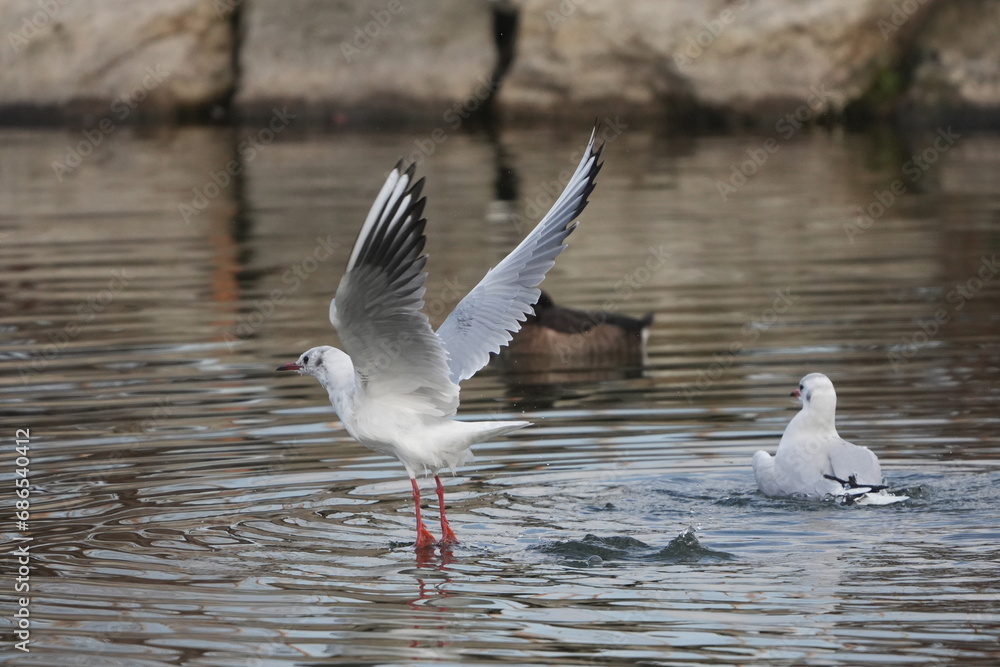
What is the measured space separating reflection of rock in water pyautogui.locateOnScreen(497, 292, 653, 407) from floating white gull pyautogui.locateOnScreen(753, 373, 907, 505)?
11.3 ft

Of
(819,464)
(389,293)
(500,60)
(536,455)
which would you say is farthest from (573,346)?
(500,60)

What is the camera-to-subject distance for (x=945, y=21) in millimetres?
27031

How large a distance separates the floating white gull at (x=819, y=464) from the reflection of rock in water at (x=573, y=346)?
3455mm

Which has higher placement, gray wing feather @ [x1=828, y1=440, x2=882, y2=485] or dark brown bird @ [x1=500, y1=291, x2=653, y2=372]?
dark brown bird @ [x1=500, y1=291, x2=653, y2=372]

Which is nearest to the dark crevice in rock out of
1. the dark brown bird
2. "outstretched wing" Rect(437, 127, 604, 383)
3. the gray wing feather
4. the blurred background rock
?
the blurred background rock

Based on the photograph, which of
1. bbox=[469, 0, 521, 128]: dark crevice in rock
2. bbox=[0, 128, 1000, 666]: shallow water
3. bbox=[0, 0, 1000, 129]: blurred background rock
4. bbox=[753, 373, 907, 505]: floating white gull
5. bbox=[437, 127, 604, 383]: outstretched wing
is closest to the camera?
bbox=[0, 128, 1000, 666]: shallow water

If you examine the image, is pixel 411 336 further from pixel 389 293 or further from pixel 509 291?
pixel 509 291

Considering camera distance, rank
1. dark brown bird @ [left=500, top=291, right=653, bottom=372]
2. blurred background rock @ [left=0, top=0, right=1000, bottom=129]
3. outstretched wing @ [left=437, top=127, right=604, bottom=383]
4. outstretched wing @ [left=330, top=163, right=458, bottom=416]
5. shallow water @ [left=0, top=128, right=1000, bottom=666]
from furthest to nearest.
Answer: blurred background rock @ [left=0, top=0, right=1000, bottom=129], dark brown bird @ [left=500, top=291, right=653, bottom=372], outstretched wing @ [left=437, top=127, right=604, bottom=383], outstretched wing @ [left=330, top=163, right=458, bottom=416], shallow water @ [left=0, top=128, right=1000, bottom=666]

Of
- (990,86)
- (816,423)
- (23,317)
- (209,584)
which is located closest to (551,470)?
(816,423)

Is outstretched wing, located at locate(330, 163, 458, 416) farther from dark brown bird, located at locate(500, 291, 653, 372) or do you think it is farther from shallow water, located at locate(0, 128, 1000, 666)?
dark brown bird, located at locate(500, 291, 653, 372)

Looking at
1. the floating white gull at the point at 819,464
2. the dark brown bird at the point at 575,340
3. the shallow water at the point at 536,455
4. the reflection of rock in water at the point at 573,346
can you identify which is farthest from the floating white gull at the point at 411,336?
the dark brown bird at the point at 575,340

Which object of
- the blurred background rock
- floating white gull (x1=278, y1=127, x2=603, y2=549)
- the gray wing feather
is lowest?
the gray wing feather

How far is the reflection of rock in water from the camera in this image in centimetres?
1188

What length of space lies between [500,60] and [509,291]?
2207 centimetres
